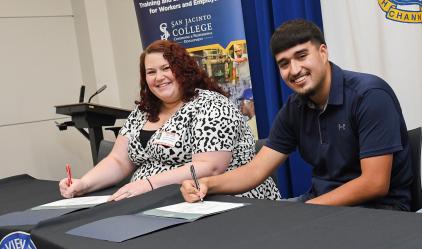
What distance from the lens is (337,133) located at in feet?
5.88

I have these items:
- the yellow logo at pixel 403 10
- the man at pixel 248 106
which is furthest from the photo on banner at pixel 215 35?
the yellow logo at pixel 403 10

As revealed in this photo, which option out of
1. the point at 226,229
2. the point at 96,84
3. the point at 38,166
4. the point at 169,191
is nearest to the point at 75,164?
the point at 38,166

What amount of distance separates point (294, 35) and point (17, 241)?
105cm

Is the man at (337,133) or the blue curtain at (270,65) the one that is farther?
the blue curtain at (270,65)

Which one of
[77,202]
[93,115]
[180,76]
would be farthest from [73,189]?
[93,115]

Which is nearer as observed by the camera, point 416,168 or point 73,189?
point 416,168

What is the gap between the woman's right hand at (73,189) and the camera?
2117mm

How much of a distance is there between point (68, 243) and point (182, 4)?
9.54 feet

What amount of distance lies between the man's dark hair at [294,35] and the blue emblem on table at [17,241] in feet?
3.13

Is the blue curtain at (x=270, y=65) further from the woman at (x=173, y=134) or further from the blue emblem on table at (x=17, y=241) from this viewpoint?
the blue emblem on table at (x=17, y=241)

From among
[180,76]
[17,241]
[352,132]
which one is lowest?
[17,241]

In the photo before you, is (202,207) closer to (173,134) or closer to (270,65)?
(173,134)

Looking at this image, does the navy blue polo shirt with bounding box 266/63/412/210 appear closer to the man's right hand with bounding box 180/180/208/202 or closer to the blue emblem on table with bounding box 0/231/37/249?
the man's right hand with bounding box 180/180/208/202

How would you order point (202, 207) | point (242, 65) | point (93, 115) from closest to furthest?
1. point (202, 207)
2. point (242, 65)
3. point (93, 115)
